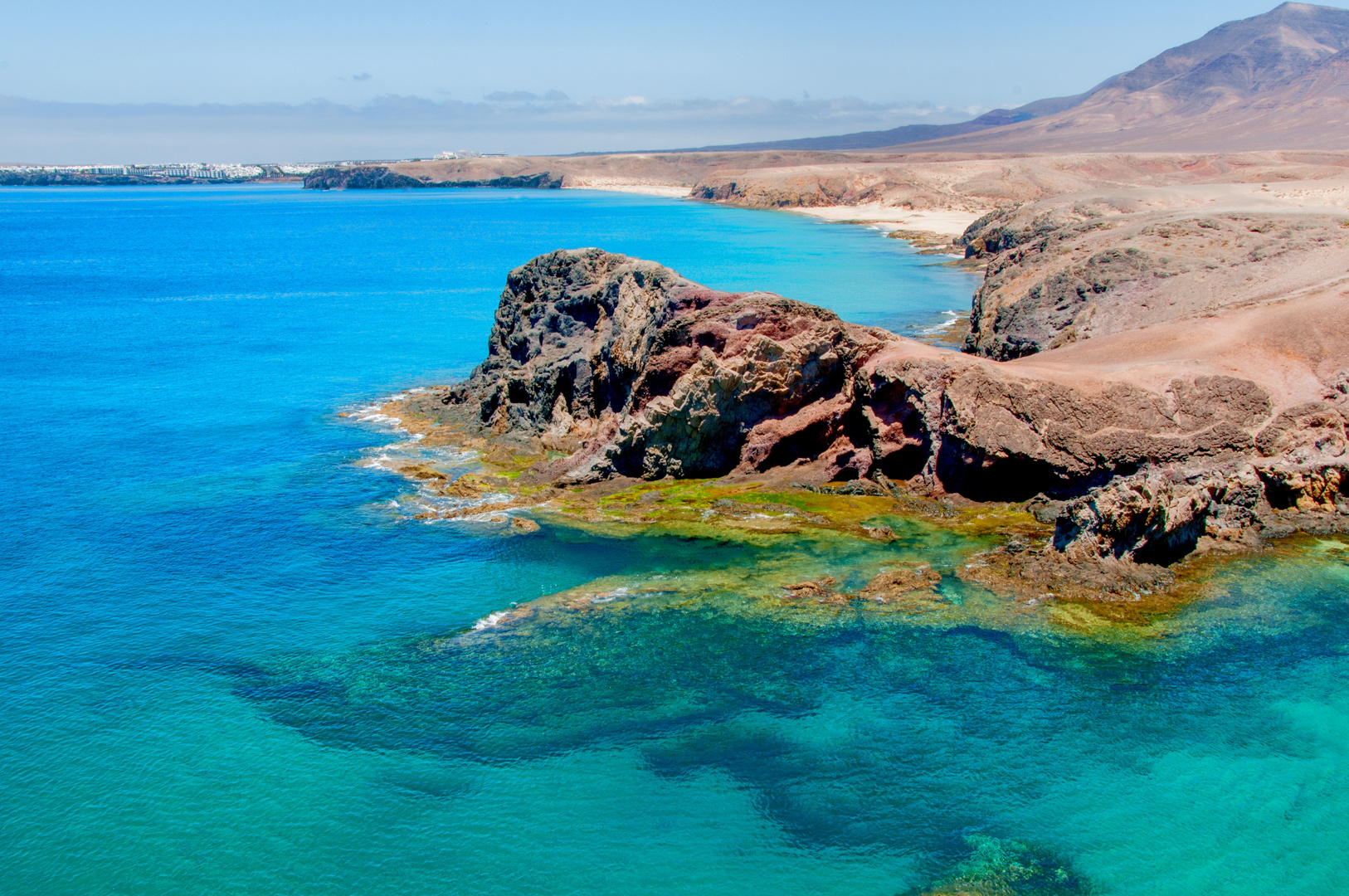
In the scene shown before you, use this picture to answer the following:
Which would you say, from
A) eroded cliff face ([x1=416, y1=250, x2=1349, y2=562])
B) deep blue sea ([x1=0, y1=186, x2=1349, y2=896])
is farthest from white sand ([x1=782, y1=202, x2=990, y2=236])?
deep blue sea ([x1=0, y1=186, x2=1349, y2=896])

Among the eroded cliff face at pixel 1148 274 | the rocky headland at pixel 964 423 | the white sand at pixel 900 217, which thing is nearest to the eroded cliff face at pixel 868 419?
the rocky headland at pixel 964 423

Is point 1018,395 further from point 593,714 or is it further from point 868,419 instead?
point 593,714

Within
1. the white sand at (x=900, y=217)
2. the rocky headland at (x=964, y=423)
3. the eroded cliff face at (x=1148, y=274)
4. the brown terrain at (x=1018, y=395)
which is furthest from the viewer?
the white sand at (x=900, y=217)

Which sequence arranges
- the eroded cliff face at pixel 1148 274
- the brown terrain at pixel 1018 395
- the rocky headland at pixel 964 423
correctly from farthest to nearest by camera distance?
the eroded cliff face at pixel 1148 274 < the brown terrain at pixel 1018 395 < the rocky headland at pixel 964 423

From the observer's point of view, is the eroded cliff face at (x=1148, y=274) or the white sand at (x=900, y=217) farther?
the white sand at (x=900, y=217)

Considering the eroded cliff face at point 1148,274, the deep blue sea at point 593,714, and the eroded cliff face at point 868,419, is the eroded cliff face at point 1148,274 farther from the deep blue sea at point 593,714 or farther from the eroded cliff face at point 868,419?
the deep blue sea at point 593,714

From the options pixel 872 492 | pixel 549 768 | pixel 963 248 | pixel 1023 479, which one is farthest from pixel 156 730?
pixel 963 248

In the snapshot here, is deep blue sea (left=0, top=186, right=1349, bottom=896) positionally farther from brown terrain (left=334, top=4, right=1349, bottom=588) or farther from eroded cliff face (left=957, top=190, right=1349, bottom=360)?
eroded cliff face (left=957, top=190, right=1349, bottom=360)
